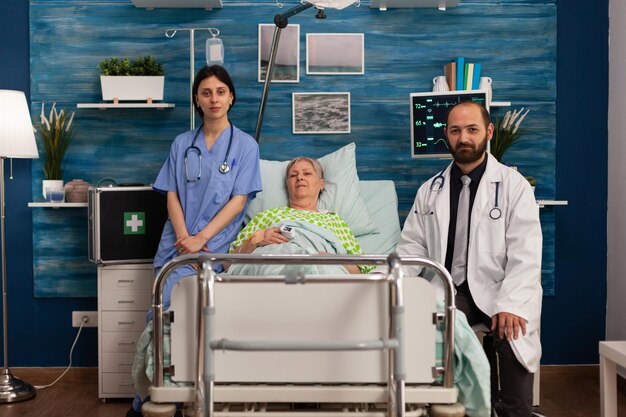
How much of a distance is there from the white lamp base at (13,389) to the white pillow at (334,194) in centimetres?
137

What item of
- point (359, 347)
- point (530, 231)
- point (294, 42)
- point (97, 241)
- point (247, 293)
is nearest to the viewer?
point (359, 347)

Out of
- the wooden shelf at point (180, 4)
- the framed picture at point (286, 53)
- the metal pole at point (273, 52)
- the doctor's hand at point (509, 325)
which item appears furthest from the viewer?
the framed picture at point (286, 53)

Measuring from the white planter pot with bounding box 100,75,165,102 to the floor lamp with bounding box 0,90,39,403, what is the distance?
0.40 meters

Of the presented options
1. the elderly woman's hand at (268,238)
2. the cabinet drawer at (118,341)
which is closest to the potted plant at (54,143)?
the cabinet drawer at (118,341)

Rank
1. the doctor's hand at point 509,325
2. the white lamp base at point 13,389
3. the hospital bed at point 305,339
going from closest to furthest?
the hospital bed at point 305,339 → the doctor's hand at point 509,325 → the white lamp base at point 13,389

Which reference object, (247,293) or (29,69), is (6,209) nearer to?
(29,69)

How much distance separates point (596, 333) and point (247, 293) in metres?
2.69

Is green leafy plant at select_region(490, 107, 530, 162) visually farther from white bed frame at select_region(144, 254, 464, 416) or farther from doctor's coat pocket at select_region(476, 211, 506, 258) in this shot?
white bed frame at select_region(144, 254, 464, 416)

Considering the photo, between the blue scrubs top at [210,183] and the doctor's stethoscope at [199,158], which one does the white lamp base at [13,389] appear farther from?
the doctor's stethoscope at [199,158]

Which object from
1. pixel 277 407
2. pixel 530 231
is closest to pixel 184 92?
pixel 530 231

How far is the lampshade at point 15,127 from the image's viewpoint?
12.4 ft

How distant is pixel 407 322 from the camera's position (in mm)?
2180

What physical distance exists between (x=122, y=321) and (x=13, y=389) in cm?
61

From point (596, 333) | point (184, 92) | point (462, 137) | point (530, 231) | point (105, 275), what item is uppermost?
point (184, 92)
